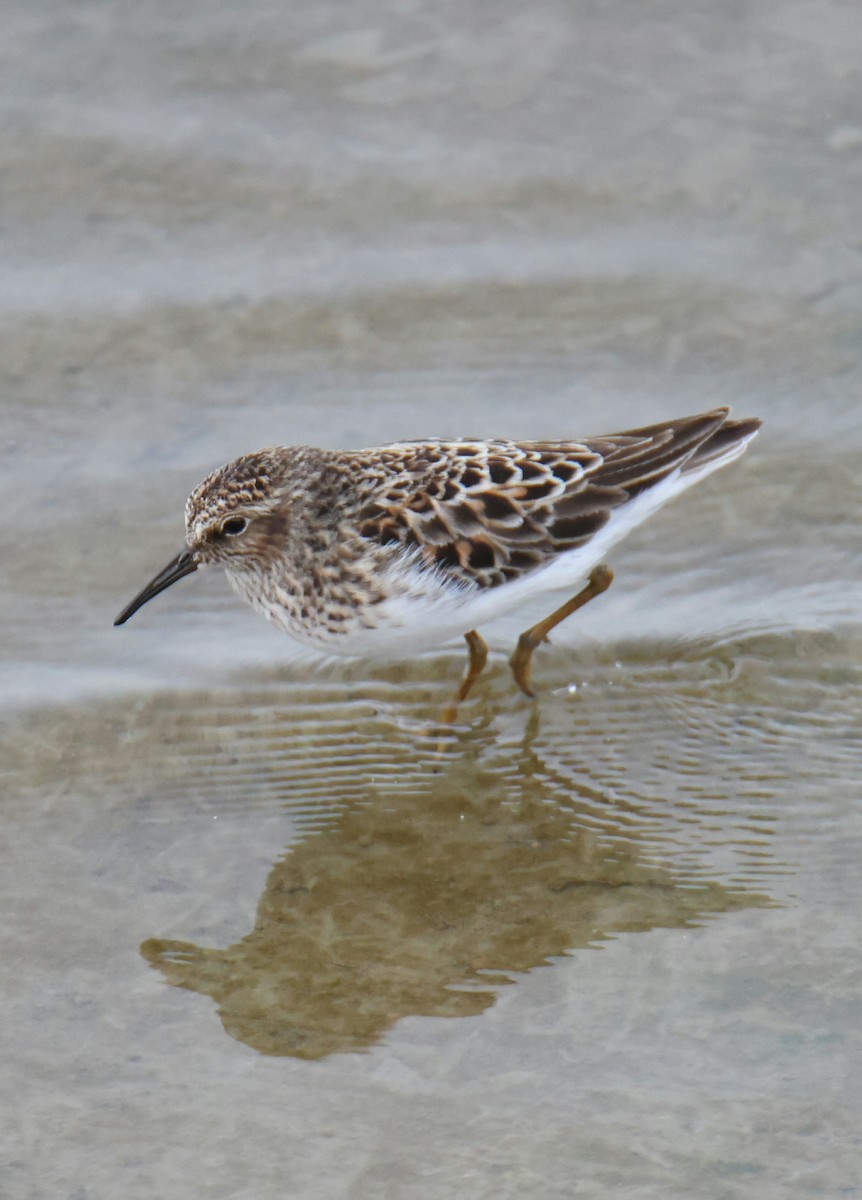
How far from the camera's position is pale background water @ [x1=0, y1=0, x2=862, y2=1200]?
4727mm

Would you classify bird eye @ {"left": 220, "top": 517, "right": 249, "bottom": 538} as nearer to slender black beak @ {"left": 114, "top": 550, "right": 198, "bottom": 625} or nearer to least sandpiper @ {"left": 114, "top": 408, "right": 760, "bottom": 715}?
least sandpiper @ {"left": 114, "top": 408, "right": 760, "bottom": 715}

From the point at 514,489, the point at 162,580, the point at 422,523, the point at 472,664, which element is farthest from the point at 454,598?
the point at 162,580

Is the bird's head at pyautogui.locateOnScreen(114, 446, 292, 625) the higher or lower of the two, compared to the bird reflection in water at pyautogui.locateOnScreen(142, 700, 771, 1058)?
higher

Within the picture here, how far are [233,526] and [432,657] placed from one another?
110cm

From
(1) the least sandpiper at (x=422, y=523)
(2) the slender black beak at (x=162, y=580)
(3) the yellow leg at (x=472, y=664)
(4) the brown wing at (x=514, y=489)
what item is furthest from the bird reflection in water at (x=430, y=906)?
(2) the slender black beak at (x=162, y=580)

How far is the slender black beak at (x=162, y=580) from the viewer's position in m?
6.43

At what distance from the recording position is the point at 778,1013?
16.2ft

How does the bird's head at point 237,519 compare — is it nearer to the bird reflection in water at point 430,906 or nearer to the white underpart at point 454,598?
the white underpart at point 454,598

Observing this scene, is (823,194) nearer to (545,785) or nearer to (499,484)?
(499,484)

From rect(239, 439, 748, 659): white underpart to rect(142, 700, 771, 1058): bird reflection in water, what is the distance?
19.7 inches

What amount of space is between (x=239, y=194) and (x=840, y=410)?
352 cm

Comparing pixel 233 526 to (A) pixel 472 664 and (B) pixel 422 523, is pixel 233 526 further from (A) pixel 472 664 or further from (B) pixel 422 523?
(A) pixel 472 664

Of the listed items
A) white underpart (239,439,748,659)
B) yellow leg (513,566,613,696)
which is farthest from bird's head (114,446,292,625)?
yellow leg (513,566,613,696)

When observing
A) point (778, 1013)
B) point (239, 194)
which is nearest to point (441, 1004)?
point (778, 1013)
